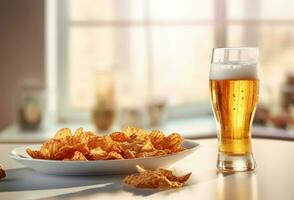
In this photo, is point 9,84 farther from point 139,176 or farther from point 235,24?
point 139,176

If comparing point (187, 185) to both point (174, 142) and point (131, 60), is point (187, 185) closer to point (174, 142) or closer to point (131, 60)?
point (174, 142)

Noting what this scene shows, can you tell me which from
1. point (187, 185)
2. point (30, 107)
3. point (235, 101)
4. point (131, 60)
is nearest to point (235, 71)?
point (235, 101)

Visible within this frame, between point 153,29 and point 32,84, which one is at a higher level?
point 153,29

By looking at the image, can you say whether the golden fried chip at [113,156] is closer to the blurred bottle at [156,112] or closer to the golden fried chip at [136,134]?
the golden fried chip at [136,134]

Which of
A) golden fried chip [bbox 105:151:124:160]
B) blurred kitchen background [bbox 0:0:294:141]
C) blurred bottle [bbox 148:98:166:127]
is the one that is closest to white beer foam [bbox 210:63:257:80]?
golden fried chip [bbox 105:151:124:160]

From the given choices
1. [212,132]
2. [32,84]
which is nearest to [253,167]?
[212,132]

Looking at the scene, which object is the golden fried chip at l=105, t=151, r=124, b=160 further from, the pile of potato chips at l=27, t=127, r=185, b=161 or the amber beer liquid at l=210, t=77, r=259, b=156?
the amber beer liquid at l=210, t=77, r=259, b=156
